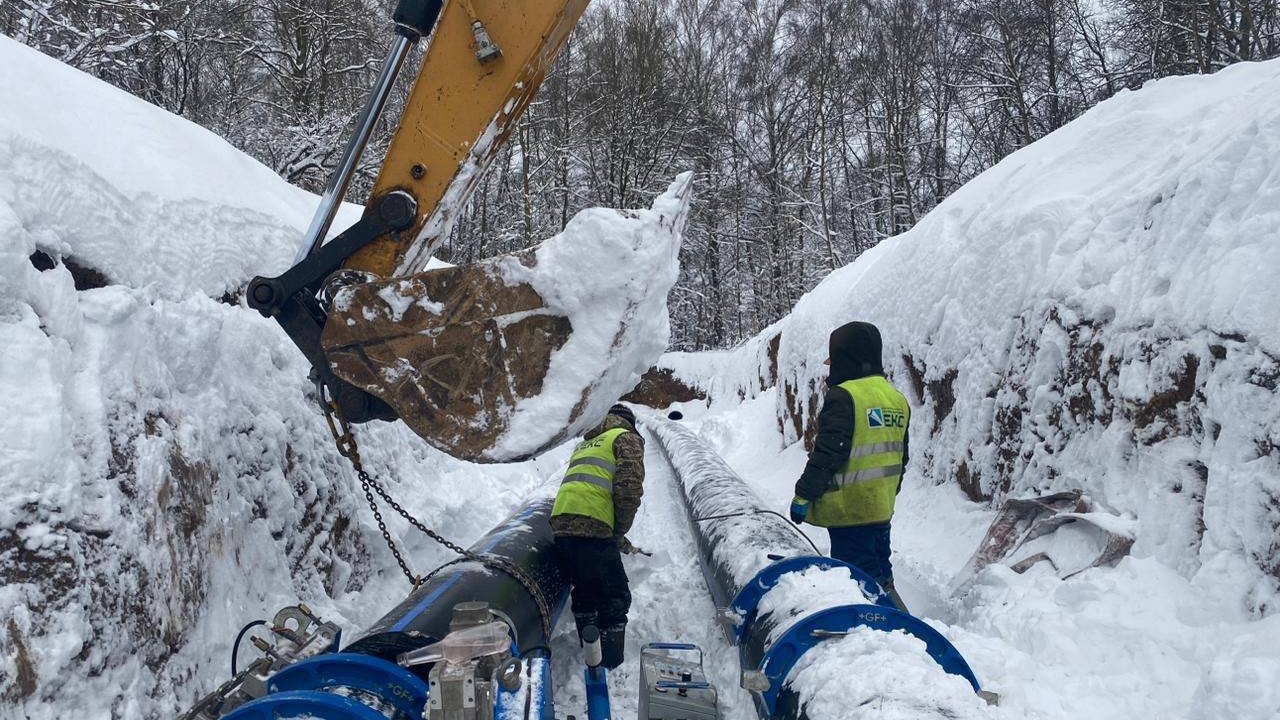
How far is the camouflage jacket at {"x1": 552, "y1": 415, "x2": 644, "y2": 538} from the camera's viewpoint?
157 inches

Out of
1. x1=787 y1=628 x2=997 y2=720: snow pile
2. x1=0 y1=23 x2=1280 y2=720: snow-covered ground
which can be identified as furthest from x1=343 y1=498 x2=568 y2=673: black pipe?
x1=787 y1=628 x2=997 y2=720: snow pile

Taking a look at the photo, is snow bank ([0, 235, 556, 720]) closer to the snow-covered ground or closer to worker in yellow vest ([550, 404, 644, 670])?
the snow-covered ground

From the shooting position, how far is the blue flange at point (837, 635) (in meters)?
2.65

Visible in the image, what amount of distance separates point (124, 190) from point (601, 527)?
3.02 m

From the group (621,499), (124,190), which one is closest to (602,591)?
(621,499)

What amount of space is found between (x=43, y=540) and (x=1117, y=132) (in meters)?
6.45

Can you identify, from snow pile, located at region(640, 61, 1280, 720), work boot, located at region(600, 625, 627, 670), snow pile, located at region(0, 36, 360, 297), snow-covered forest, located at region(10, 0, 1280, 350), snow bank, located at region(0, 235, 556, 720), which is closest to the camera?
snow bank, located at region(0, 235, 556, 720)

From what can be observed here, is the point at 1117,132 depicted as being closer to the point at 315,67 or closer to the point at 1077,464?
the point at 1077,464

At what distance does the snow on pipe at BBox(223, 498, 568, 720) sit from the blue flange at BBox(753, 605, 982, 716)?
2.81 feet

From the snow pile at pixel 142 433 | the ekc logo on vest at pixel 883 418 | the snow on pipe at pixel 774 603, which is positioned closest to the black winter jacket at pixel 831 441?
the ekc logo on vest at pixel 883 418

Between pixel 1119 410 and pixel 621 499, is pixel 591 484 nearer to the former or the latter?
pixel 621 499

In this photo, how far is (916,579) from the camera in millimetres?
4781

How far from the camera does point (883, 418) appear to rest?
4.16m

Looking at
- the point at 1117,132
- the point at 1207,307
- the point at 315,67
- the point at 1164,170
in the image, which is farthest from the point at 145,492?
the point at 315,67
